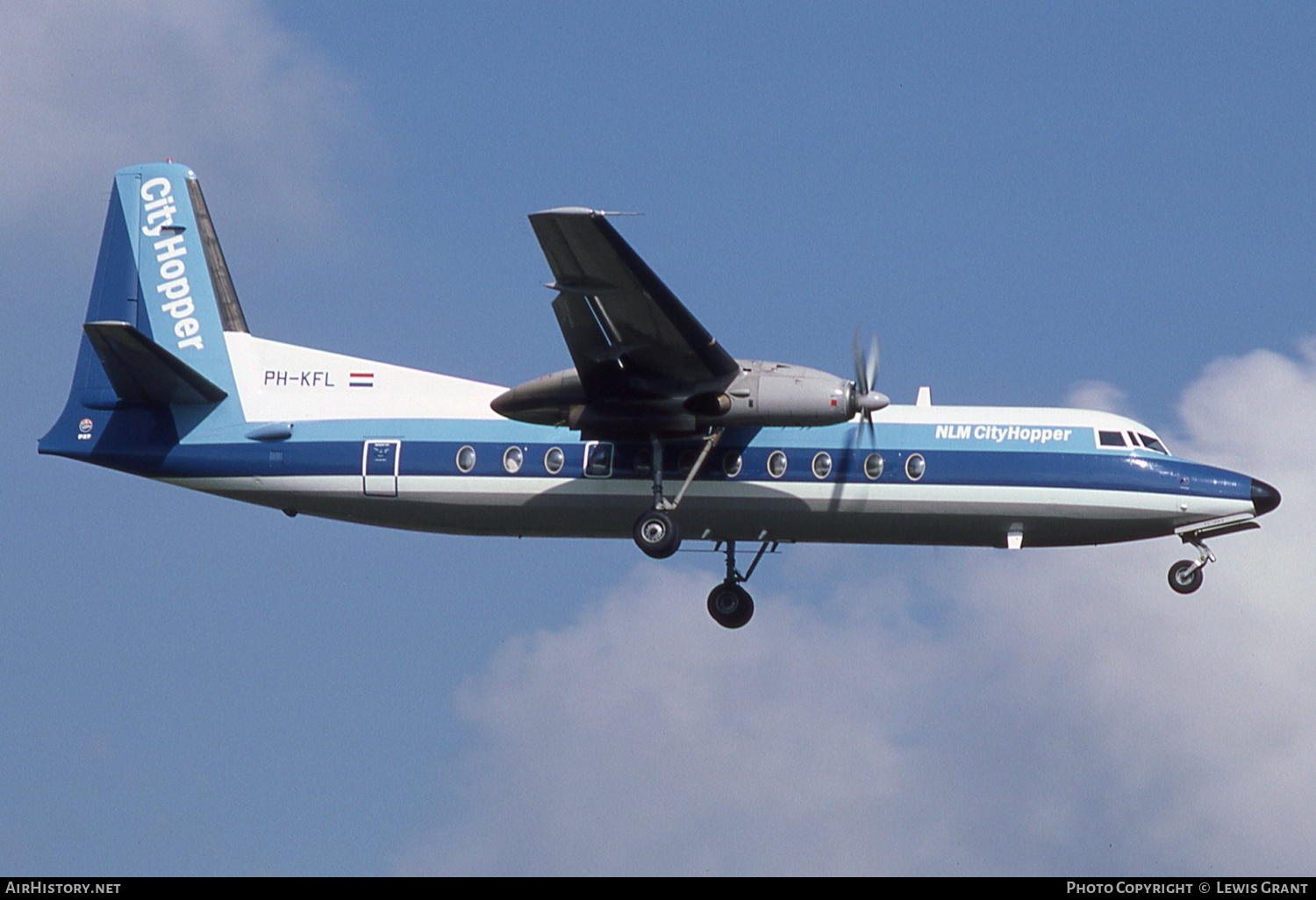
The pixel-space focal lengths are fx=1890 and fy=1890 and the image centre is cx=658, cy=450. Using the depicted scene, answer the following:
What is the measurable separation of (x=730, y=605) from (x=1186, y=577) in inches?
279

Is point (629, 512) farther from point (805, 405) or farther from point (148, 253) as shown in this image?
point (148, 253)

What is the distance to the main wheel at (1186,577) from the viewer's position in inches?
1090

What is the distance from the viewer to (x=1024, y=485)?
90.5ft

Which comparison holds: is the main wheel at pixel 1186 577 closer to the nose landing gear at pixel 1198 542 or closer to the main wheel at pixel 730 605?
the nose landing gear at pixel 1198 542

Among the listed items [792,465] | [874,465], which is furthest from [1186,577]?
[792,465]

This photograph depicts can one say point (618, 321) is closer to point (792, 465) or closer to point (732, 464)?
point (732, 464)

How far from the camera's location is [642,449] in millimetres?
28203

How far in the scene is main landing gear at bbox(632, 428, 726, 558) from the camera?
2750 centimetres

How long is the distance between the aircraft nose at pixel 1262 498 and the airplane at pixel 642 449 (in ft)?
0.10

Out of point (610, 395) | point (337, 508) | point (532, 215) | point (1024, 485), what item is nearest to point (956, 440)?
point (1024, 485)

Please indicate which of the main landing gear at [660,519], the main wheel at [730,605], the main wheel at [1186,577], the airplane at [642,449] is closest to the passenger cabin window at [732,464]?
the airplane at [642,449]

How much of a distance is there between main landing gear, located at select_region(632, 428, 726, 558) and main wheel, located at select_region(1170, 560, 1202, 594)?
7014 mm
